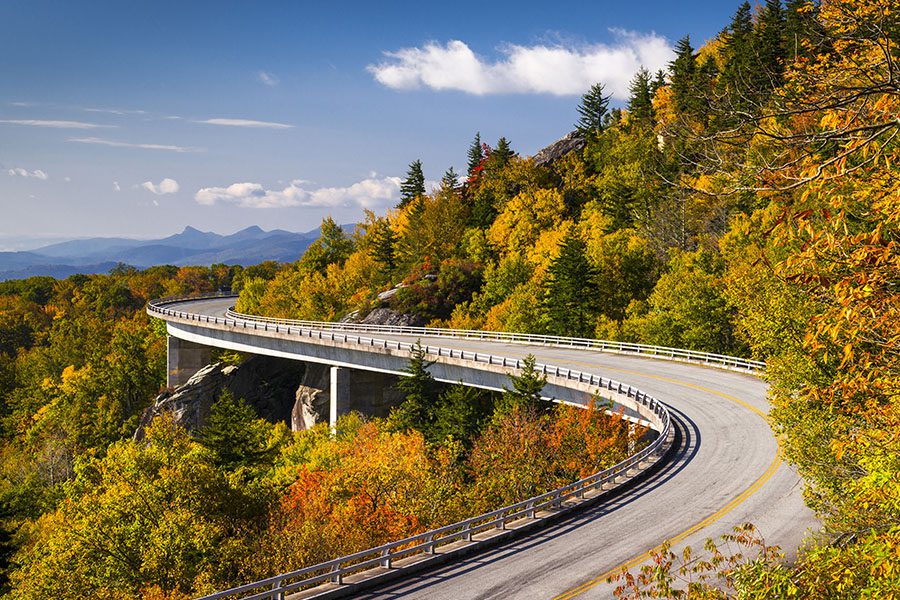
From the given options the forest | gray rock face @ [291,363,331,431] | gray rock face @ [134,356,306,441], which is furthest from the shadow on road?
gray rock face @ [134,356,306,441]

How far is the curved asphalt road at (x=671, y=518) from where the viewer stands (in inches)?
631

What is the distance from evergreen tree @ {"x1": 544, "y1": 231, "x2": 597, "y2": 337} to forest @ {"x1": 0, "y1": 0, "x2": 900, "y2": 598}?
23 centimetres

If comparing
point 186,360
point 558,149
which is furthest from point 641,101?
point 186,360

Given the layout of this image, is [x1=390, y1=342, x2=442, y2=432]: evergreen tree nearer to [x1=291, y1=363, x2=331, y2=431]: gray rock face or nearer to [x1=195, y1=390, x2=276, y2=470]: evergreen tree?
[x1=195, y1=390, x2=276, y2=470]: evergreen tree

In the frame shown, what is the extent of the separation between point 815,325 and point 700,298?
5135cm

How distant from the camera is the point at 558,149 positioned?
10275cm

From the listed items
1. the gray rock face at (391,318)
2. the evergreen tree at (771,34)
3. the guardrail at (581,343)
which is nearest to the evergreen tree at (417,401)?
the guardrail at (581,343)

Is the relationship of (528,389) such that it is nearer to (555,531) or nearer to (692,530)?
(555,531)

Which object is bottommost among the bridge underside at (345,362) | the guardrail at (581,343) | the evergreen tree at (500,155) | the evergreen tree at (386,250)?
the bridge underside at (345,362)

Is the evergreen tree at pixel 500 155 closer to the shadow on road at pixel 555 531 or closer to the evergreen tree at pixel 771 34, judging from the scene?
the evergreen tree at pixel 771 34

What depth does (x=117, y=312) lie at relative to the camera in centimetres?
14762

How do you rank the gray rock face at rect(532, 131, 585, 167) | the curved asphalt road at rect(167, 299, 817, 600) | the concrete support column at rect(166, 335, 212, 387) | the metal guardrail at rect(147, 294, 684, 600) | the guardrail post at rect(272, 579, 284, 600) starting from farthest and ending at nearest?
the gray rock face at rect(532, 131, 585, 167), the concrete support column at rect(166, 335, 212, 387), the curved asphalt road at rect(167, 299, 817, 600), the metal guardrail at rect(147, 294, 684, 600), the guardrail post at rect(272, 579, 284, 600)

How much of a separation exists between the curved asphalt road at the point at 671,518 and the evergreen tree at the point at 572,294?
99.2 feet

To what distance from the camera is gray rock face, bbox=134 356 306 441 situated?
2773 inches
